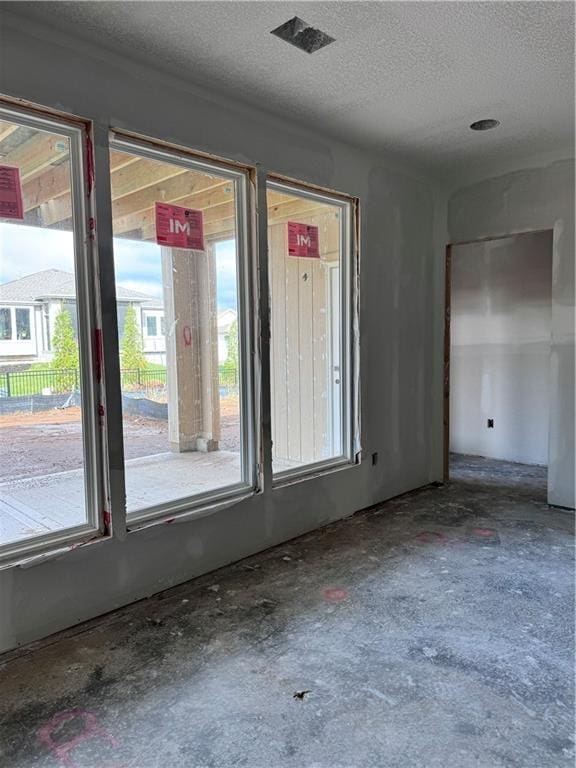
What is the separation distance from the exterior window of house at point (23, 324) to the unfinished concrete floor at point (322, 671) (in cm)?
142

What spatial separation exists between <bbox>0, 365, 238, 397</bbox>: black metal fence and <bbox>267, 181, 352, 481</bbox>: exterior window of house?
3.11 ft

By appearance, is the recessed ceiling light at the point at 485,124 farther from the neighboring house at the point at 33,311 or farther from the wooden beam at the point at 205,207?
the neighboring house at the point at 33,311

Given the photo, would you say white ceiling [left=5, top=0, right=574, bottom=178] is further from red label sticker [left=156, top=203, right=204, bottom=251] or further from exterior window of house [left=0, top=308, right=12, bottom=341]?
exterior window of house [left=0, top=308, right=12, bottom=341]

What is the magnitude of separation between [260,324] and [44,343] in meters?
1.28

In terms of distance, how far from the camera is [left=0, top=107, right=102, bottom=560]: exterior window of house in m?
2.30

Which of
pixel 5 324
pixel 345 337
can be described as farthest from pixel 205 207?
pixel 345 337

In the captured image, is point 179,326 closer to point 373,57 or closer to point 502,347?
point 373,57

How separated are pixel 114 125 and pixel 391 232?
2369 mm

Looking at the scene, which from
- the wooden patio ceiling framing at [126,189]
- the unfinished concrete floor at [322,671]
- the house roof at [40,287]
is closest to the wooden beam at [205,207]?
the wooden patio ceiling framing at [126,189]

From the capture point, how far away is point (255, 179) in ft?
10.2

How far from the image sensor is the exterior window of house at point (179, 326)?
8.91 ft

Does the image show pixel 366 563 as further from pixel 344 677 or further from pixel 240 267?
pixel 240 267

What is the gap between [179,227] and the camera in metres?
2.95

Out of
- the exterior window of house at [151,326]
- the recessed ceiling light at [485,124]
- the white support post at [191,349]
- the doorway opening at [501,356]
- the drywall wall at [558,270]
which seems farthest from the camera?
the doorway opening at [501,356]
